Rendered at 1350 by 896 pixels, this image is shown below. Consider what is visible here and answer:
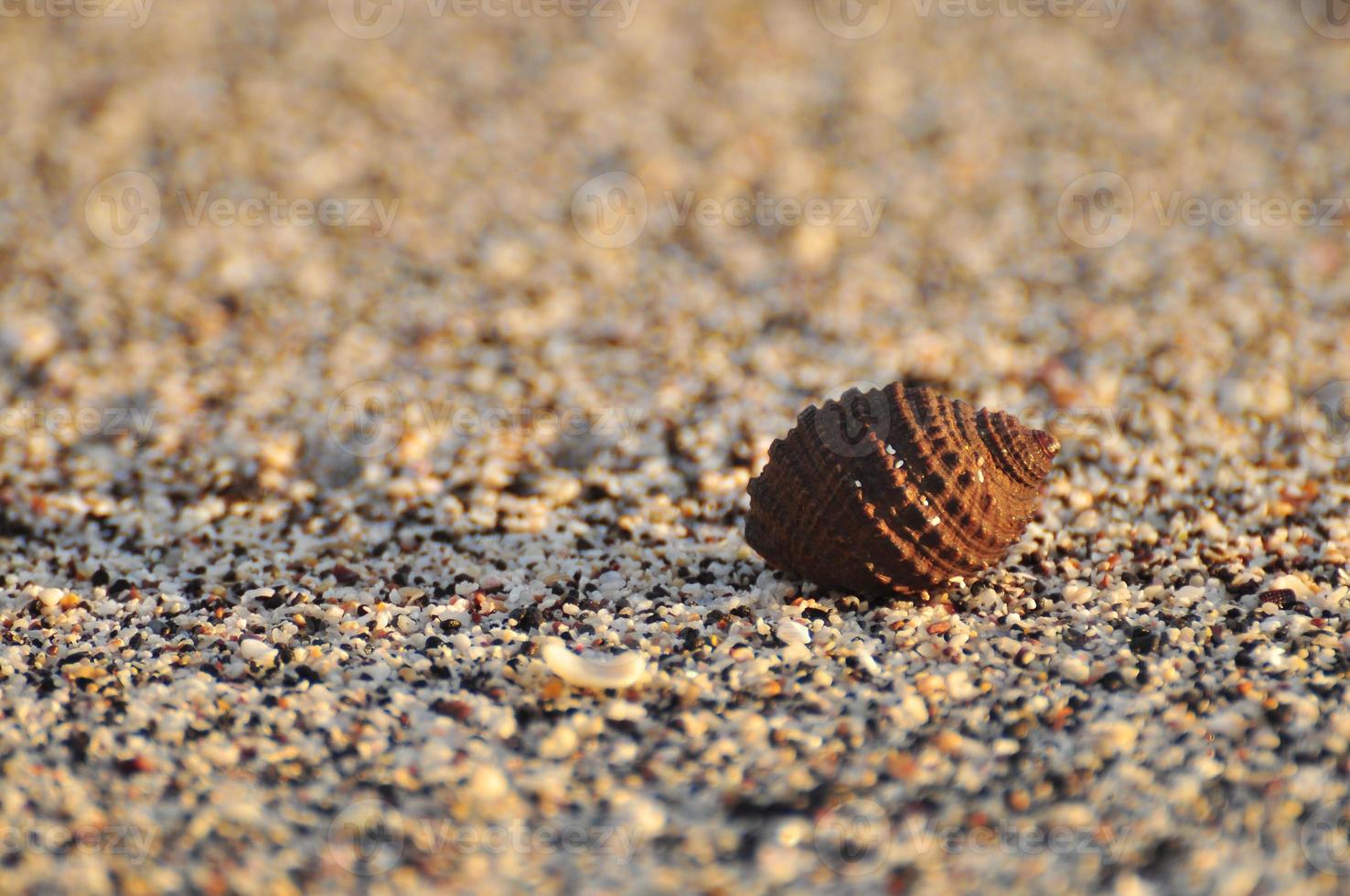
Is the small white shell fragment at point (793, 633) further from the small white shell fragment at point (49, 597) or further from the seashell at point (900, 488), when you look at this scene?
the small white shell fragment at point (49, 597)

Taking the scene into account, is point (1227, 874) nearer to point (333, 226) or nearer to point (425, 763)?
point (425, 763)

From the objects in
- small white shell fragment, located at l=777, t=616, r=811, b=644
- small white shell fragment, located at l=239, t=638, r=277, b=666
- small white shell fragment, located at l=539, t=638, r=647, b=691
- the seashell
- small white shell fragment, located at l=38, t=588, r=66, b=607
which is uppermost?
the seashell

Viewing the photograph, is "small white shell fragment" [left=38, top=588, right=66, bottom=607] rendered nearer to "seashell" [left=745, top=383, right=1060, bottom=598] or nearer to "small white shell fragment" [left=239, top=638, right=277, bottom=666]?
"small white shell fragment" [left=239, top=638, right=277, bottom=666]

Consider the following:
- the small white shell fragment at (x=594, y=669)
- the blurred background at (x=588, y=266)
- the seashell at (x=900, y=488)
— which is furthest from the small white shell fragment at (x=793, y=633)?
the blurred background at (x=588, y=266)

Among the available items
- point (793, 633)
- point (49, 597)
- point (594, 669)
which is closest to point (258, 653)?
point (49, 597)

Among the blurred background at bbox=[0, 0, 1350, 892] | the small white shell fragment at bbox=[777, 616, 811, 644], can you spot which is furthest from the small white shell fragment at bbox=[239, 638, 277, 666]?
the small white shell fragment at bbox=[777, 616, 811, 644]

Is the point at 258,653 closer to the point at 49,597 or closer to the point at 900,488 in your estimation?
the point at 49,597
